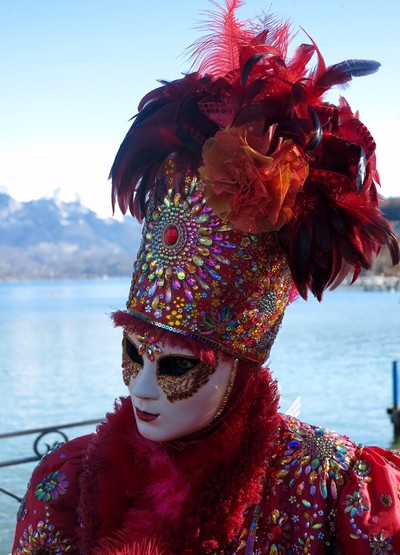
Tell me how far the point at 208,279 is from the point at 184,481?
551mm

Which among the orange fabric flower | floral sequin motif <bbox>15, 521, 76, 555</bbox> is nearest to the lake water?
floral sequin motif <bbox>15, 521, 76, 555</bbox>

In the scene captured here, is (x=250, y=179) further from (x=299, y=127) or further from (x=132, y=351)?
(x=132, y=351)

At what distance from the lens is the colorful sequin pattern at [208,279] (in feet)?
6.44

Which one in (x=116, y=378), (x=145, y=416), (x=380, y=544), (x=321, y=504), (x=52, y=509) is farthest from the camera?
(x=116, y=378)

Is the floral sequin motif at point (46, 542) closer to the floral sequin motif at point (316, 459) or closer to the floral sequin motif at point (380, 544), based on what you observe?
the floral sequin motif at point (316, 459)

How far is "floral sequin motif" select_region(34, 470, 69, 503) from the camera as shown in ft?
7.11

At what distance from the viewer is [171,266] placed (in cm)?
200

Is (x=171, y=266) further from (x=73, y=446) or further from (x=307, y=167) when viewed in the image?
(x=73, y=446)

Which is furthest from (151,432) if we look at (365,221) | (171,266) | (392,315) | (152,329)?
(392,315)

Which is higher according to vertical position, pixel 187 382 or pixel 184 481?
pixel 187 382

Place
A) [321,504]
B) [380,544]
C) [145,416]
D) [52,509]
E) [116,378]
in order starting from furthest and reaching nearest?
[116,378], [52,509], [145,416], [321,504], [380,544]

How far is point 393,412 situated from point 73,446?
10460 mm

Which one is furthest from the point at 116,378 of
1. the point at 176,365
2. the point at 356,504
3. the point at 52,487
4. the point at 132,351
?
the point at 356,504

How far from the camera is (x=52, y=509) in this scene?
2.14 metres
